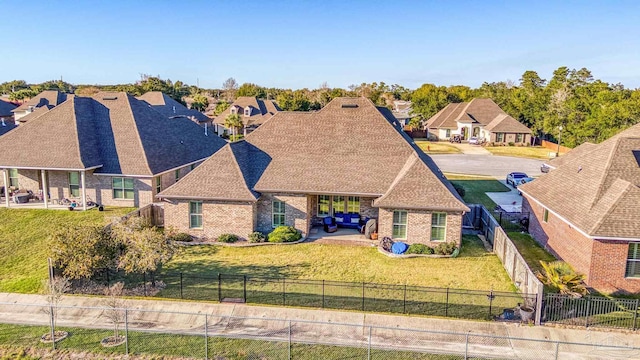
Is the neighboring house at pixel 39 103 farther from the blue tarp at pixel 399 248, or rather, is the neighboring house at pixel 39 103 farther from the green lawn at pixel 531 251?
the green lawn at pixel 531 251

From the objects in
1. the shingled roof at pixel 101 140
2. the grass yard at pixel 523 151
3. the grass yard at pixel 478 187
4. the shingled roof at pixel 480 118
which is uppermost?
the shingled roof at pixel 480 118

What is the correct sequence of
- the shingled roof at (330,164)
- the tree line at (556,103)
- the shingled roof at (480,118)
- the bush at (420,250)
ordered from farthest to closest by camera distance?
the shingled roof at (480,118)
the tree line at (556,103)
the shingled roof at (330,164)
the bush at (420,250)

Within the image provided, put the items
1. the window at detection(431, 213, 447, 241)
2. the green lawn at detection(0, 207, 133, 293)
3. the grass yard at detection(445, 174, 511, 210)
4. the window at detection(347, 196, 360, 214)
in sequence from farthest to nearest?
the grass yard at detection(445, 174, 511, 210) < the window at detection(347, 196, 360, 214) < the window at detection(431, 213, 447, 241) < the green lawn at detection(0, 207, 133, 293)

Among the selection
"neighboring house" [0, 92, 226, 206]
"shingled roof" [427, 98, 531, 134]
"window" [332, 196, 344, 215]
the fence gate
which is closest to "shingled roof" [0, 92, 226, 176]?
"neighboring house" [0, 92, 226, 206]

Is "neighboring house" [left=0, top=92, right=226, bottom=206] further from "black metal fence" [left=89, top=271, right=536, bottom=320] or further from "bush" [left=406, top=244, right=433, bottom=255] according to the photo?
"bush" [left=406, top=244, right=433, bottom=255]

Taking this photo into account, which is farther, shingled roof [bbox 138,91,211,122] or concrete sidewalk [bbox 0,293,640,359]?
shingled roof [bbox 138,91,211,122]

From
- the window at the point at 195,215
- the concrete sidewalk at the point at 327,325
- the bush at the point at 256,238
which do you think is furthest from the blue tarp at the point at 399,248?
the window at the point at 195,215

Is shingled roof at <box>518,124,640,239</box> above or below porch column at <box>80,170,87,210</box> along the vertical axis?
above
